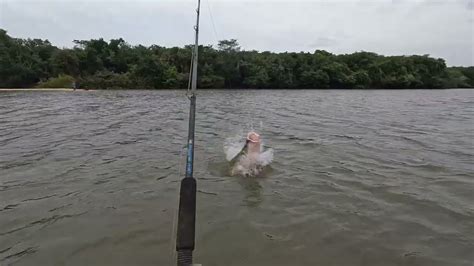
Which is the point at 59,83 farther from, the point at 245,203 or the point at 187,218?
the point at 187,218

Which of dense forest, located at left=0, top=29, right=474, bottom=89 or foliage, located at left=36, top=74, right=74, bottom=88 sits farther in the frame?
dense forest, located at left=0, top=29, right=474, bottom=89

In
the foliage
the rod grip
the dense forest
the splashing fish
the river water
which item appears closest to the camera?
the rod grip

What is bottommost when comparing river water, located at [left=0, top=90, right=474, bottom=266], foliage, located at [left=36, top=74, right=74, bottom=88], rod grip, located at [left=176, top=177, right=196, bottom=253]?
river water, located at [left=0, top=90, right=474, bottom=266]

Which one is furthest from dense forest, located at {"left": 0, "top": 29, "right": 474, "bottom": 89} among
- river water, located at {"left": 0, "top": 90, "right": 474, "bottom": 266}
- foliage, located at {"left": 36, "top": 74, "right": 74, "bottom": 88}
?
river water, located at {"left": 0, "top": 90, "right": 474, "bottom": 266}

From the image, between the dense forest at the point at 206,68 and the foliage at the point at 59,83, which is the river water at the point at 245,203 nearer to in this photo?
the foliage at the point at 59,83

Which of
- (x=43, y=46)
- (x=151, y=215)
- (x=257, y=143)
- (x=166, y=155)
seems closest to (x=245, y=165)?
(x=257, y=143)

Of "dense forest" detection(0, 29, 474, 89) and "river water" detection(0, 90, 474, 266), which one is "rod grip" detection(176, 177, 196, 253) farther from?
"dense forest" detection(0, 29, 474, 89)

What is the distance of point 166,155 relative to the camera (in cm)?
851

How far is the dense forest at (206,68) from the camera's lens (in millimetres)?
55312

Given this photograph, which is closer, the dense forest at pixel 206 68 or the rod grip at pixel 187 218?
the rod grip at pixel 187 218

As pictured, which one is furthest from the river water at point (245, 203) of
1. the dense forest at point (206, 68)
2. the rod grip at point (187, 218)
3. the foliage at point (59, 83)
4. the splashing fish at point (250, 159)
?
the dense forest at point (206, 68)

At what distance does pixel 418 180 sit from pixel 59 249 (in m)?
5.85

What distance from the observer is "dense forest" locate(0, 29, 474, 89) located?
55.3 m

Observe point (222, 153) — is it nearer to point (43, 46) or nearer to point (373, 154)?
point (373, 154)
